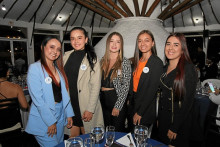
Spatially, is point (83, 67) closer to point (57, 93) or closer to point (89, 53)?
point (89, 53)

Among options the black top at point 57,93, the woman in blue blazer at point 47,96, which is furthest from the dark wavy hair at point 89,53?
the black top at point 57,93

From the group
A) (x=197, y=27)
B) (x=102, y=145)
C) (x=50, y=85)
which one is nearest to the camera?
(x=102, y=145)

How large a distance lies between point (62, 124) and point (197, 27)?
35.3 ft

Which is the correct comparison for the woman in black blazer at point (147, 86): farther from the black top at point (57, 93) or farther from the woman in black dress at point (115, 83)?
the black top at point (57, 93)

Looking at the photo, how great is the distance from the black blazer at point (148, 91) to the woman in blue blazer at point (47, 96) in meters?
0.88

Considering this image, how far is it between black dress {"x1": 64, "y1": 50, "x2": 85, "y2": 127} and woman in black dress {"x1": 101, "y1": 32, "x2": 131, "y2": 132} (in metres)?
0.35

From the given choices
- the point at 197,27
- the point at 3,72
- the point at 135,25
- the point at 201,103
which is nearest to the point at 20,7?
the point at 3,72

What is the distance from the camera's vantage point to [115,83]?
6.88 ft

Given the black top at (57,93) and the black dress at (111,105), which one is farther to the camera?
the black dress at (111,105)

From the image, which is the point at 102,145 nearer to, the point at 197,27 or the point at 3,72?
the point at 3,72

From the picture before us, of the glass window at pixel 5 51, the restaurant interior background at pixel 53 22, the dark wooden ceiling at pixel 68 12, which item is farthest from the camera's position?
the glass window at pixel 5 51

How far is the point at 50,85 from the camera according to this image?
1694 mm

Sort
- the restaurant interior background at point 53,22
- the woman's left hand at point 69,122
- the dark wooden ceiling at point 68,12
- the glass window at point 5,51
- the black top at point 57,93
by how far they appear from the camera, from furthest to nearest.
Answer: the glass window at point 5,51 < the restaurant interior background at point 53,22 < the dark wooden ceiling at point 68,12 < the woman's left hand at point 69,122 < the black top at point 57,93

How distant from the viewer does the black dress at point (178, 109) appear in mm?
1705
